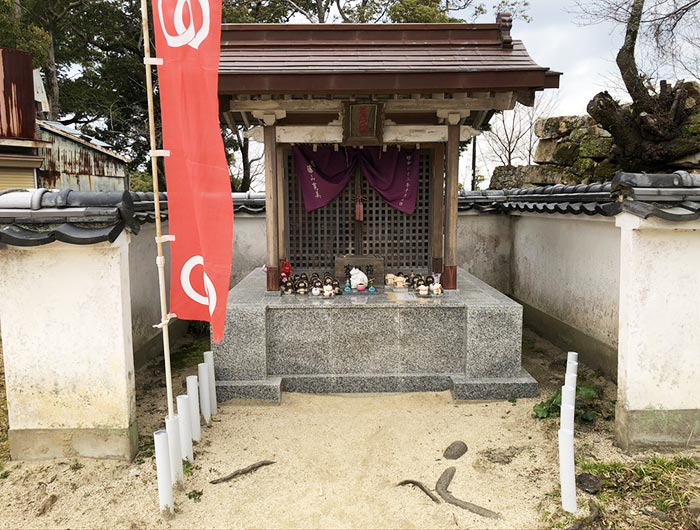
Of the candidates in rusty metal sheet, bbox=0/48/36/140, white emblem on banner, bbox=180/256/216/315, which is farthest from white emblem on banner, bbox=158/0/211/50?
rusty metal sheet, bbox=0/48/36/140

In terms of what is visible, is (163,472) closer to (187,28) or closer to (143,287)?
(187,28)

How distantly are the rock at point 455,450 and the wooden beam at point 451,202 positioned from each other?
2792 millimetres

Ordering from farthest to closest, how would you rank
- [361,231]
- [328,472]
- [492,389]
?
1. [361,231]
2. [492,389]
3. [328,472]

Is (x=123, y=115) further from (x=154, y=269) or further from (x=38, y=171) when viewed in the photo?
(x=154, y=269)

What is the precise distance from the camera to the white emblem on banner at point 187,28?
4.06 metres

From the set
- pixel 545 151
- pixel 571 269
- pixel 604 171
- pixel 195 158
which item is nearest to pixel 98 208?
pixel 195 158

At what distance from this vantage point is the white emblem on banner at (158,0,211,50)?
13.3ft

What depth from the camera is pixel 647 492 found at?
430 centimetres

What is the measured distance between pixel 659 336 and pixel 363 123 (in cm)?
454

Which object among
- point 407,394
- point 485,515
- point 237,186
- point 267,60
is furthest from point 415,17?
point 485,515

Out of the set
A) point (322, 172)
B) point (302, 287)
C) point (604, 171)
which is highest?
point (604, 171)

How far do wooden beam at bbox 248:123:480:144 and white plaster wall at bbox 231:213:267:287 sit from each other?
4372 millimetres

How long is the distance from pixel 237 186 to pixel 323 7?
974 cm

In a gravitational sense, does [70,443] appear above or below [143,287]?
below
